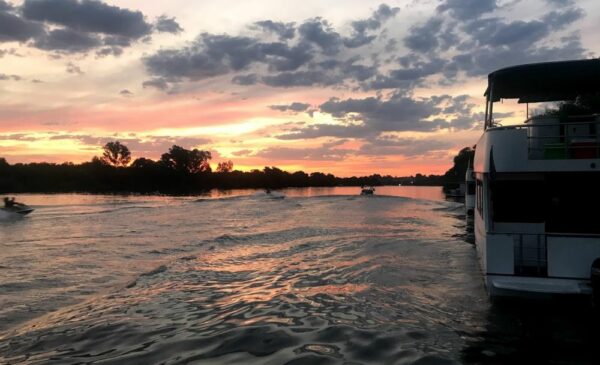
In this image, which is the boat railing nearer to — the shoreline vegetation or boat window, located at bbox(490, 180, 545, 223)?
boat window, located at bbox(490, 180, 545, 223)

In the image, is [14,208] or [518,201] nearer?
[518,201]

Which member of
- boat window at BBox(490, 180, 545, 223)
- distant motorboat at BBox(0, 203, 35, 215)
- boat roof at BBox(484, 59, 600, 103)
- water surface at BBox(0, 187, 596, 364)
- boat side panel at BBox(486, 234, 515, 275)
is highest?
boat roof at BBox(484, 59, 600, 103)

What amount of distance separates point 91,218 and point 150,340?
30580 mm

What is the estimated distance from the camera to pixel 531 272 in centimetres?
947

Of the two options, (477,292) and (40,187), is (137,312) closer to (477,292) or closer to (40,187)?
(477,292)

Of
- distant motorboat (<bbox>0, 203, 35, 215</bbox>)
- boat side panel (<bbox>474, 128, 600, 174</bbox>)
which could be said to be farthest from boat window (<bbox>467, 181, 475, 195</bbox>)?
distant motorboat (<bbox>0, 203, 35, 215</bbox>)

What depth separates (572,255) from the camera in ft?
30.0

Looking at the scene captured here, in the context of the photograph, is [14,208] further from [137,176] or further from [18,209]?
[137,176]

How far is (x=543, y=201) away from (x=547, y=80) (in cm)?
394

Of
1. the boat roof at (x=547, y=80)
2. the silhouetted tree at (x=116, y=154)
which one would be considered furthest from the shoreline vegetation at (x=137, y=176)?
the boat roof at (x=547, y=80)

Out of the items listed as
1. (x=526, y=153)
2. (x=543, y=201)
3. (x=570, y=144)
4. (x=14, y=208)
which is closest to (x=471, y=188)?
(x=543, y=201)

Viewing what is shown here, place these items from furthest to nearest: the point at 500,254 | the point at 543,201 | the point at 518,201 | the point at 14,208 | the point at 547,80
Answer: the point at 14,208 < the point at 547,80 < the point at 518,201 < the point at 543,201 < the point at 500,254

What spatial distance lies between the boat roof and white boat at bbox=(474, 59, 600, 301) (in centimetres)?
3

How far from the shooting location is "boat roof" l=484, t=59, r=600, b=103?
39.1ft
